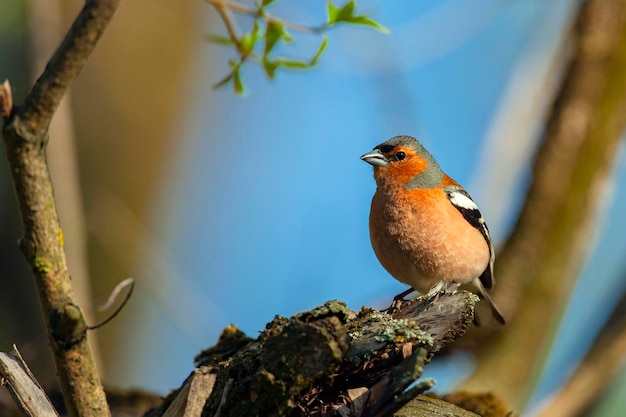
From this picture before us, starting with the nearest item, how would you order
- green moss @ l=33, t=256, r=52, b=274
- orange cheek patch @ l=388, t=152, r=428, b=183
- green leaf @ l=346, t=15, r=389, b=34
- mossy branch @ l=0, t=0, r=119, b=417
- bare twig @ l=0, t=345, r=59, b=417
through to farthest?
mossy branch @ l=0, t=0, r=119, b=417, green moss @ l=33, t=256, r=52, b=274, bare twig @ l=0, t=345, r=59, b=417, green leaf @ l=346, t=15, r=389, b=34, orange cheek patch @ l=388, t=152, r=428, b=183

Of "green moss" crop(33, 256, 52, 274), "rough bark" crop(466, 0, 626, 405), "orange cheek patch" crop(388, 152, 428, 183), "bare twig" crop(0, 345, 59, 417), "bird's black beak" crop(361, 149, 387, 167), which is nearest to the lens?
"green moss" crop(33, 256, 52, 274)

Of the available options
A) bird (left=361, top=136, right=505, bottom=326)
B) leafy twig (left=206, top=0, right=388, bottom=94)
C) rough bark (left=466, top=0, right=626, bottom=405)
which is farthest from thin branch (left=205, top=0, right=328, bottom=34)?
rough bark (left=466, top=0, right=626, bottom=405)

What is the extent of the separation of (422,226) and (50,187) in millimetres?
3142

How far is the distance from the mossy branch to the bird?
2.80 metres

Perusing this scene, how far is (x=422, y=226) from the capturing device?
5.53 metres

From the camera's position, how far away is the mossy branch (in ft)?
9.77

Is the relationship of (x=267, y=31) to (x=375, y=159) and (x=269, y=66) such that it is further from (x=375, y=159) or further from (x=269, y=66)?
(x=375, y=159)

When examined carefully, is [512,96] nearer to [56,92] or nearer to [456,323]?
[456,323]

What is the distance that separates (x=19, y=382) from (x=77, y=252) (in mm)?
2404

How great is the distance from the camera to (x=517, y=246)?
748 centimetres

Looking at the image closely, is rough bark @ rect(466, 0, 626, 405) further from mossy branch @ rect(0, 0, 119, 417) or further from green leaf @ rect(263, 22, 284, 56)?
mossy branch @ rect(0, 0, 119, 417)

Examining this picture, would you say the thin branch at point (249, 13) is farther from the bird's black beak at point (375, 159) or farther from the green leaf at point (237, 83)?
the bird's black beak at point (375, 159)

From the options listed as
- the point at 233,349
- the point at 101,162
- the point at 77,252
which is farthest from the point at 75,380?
the point at 101,162

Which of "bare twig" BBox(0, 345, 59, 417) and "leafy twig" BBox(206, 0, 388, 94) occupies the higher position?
"leafy twig" BBox(206, 0, 388, 94)
